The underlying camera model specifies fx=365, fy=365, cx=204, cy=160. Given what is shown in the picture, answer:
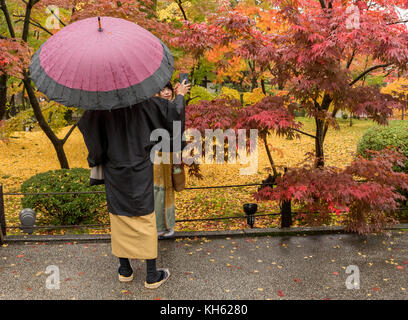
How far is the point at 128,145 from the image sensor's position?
3.43 m

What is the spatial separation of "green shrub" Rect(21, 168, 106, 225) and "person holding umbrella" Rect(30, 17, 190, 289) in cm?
328

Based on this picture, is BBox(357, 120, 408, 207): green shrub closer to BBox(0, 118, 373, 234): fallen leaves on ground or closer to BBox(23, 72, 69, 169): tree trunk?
BBox(0, 118, 373, 234): fallen leaves on ground

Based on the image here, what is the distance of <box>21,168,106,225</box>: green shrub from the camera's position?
6.82m

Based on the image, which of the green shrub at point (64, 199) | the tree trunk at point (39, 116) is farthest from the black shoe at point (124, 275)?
the tree trunk at point (39, 116)

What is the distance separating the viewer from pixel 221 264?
14.2 feet

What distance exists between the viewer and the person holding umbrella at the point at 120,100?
2.94 metres

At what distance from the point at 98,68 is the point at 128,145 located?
79cm

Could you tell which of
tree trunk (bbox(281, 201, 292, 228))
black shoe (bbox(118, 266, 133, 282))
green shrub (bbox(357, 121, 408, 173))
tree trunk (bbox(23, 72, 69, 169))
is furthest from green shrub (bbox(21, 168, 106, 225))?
green shrub (bbox(357, 121, 408, 173))

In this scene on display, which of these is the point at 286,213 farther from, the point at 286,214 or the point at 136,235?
the point at 136,235
